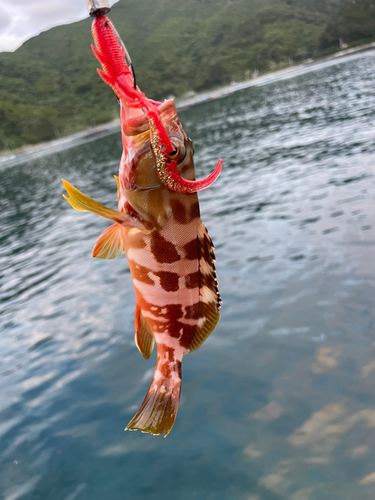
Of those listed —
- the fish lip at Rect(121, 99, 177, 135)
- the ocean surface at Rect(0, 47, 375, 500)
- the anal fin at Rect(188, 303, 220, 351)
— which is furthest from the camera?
the ocean surface at Rect(0, 47, 375, 500)

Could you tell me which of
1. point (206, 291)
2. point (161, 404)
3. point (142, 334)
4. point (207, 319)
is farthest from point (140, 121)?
point (161, 404)

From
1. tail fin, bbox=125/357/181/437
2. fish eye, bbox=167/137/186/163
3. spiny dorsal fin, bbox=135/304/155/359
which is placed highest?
fish eye, bbox=167/137/186/163

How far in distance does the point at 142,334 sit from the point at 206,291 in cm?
65

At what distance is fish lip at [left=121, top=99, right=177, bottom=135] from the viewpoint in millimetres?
2328

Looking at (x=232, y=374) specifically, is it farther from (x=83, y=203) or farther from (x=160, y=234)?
(x=83, y=203)

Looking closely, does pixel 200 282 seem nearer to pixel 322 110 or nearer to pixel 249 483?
pixel 249 483

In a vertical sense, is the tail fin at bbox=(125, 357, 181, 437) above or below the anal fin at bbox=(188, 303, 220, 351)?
below

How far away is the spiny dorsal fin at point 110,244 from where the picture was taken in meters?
2.64

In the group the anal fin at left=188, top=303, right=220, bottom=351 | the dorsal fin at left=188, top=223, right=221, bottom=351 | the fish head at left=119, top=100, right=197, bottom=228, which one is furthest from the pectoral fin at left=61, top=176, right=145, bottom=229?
the anal fin at left=188, top=303, right=220, bottom=351

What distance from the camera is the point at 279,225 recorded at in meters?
12.8

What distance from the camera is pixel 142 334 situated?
3.01 meters

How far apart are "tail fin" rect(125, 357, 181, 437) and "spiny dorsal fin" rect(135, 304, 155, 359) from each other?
167 mm

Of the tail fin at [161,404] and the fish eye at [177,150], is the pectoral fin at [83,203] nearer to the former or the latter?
the fish eye at [177,150]

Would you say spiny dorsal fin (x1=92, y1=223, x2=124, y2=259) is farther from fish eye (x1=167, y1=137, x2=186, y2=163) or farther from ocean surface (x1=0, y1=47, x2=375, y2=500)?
ocean surface (x1=0, y1=47, x2=375, y2=500)
